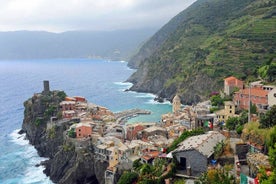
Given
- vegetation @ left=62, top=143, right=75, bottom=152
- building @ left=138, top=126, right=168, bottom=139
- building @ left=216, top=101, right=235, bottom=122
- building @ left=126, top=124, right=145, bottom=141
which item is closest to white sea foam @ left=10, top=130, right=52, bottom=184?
vegetation @ left=62, top=143, right=75, bottom=152

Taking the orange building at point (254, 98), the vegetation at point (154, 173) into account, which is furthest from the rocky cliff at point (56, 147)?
the orange building at point (254, 98)

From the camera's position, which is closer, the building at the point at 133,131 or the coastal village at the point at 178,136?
the coastal village at the point at 178,136

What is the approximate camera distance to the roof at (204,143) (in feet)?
112

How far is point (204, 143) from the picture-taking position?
3491 centimetres

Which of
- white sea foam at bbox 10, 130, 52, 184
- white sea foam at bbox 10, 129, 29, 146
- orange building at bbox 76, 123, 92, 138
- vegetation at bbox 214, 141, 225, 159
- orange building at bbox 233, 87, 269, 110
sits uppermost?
orange building at bbox 233, 87, 269, 110

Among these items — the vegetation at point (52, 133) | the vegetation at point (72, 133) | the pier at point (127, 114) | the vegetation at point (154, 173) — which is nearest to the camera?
the vegetation at point (154, 173)

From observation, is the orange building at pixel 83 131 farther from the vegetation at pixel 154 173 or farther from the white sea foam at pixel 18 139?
the white sea foam at pixel 18 139

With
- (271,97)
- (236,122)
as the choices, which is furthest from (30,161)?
(271,97)

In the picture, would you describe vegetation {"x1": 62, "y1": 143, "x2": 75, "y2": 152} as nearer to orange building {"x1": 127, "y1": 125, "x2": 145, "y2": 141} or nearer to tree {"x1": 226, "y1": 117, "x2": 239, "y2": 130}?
orange building {"x1": 127, "y1": 125, "x2": 145, "y2": 141}

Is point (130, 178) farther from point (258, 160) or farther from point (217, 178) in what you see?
point (258, 160)

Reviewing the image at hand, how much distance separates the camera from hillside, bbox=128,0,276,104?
295 ft

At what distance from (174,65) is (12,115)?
54.2 m

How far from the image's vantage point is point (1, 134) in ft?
248

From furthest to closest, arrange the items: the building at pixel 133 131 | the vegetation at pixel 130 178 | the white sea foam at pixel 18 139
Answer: the white sea foam at pixel 18 139, the building at pixel 133 131, the vegetation at pixel 130 178
